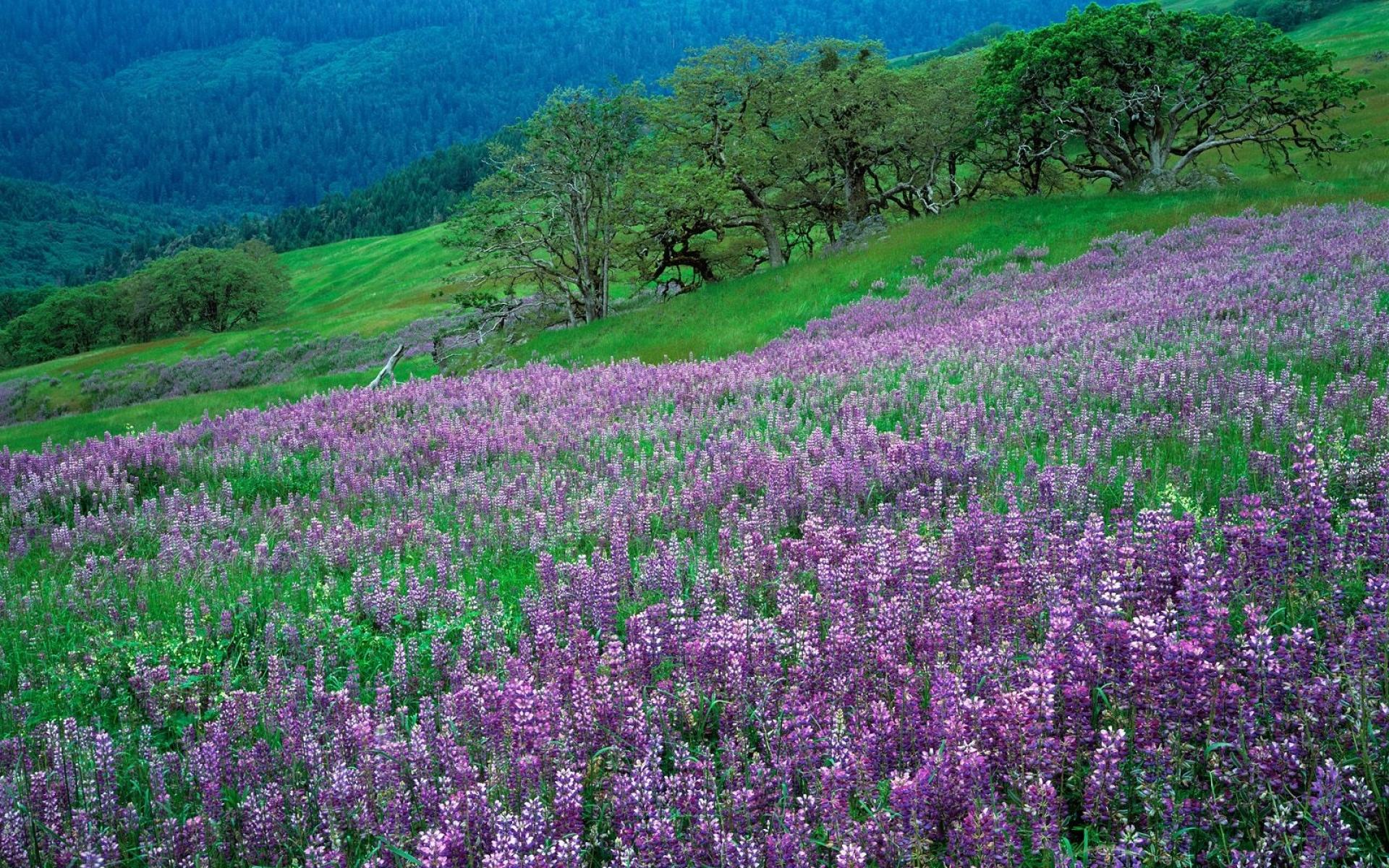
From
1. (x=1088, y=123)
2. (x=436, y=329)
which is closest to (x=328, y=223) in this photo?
(x=436, y=329)

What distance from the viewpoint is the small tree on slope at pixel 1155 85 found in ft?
88.3

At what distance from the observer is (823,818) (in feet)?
9.48

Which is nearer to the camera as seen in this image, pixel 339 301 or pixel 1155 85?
pixel 1155 85

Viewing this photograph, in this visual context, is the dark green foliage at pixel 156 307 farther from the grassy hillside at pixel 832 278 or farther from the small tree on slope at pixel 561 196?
the small tree on slope at pixel 561 196

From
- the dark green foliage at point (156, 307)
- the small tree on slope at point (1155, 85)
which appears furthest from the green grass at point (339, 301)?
the small tree on slope at point (1155, 85)

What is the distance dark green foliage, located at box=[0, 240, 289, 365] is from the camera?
109 m

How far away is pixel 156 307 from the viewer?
110688 mm

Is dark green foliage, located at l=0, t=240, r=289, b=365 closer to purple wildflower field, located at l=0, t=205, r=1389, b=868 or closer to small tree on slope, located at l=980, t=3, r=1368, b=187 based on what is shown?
small tree on slope, located at l=980, t=3, r=1368, b=187

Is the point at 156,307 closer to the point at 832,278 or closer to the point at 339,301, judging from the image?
the point at 339,301

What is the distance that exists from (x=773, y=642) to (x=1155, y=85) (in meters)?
31.8

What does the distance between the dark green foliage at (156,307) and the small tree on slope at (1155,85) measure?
10722 cm

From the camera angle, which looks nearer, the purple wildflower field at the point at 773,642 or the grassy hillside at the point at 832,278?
the purple wildflower field at the point at 773,642

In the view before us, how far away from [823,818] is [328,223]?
219 metres

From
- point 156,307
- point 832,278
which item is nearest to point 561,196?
point 832,278
